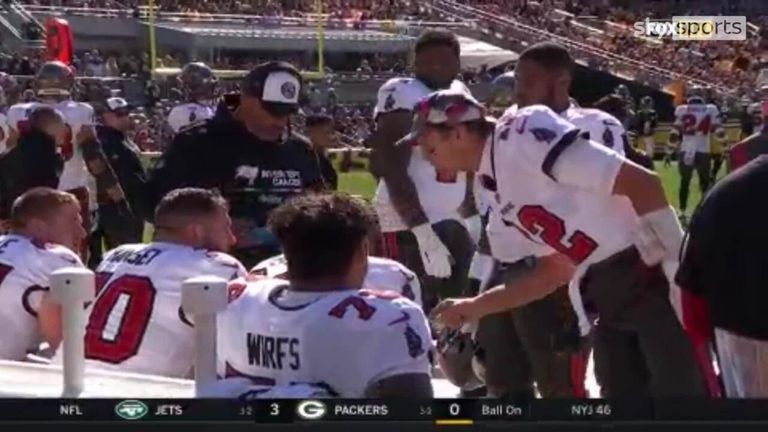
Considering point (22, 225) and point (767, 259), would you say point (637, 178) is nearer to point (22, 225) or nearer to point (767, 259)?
point (767, 259)

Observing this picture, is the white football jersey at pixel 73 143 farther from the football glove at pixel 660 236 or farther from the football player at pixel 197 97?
the football glove at pixel 660 236

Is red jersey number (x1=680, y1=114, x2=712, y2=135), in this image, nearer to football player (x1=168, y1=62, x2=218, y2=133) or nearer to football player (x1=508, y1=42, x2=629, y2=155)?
football player (x1=168, y1=62, x2=218, y2=133)

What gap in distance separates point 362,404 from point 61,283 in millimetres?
478

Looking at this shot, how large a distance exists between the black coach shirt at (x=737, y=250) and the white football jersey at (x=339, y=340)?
541mm

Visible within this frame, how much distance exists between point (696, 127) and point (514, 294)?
9.44m

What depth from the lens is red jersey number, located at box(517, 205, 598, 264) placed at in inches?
109

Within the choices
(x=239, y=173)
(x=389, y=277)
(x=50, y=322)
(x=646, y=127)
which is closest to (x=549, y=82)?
(x=389, y=277)

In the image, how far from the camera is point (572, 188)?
2754 mm

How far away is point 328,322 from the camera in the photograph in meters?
1.99

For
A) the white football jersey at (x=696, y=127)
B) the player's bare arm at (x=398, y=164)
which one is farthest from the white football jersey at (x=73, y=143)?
the white football jersey at (x=696, y=127)

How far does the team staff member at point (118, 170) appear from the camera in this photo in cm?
615

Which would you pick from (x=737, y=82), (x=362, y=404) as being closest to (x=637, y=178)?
(x=362, y=404)

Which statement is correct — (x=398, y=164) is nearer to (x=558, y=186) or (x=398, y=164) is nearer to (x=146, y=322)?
(x=558, y=186)

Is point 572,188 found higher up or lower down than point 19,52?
higher up
